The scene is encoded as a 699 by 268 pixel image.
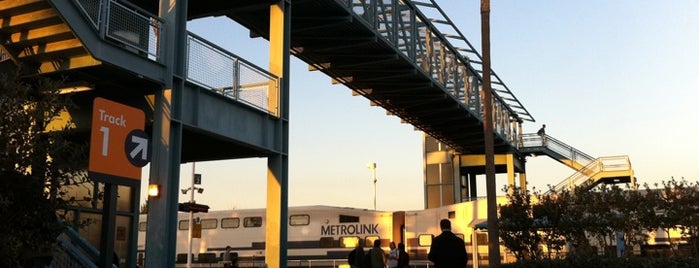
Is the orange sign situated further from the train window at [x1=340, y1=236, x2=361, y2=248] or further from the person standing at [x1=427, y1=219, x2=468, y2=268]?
the train window at [x1=340, y1=236, x2=361, y2=248]

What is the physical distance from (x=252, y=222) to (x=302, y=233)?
7.68 feet

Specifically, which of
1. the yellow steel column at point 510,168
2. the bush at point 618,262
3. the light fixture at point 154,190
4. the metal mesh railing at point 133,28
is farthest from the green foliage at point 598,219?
the yellow steel column at point 510,168

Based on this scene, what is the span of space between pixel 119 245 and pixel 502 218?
11979 mm

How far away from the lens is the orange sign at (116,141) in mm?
6629

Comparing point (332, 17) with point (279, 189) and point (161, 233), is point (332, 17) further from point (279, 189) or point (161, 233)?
point (161, 233)

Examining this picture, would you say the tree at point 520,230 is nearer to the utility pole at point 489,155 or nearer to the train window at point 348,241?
the utility pole at point 489,155

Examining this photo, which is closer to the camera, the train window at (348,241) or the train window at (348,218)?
the train window at (348,241)

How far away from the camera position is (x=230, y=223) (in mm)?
31844

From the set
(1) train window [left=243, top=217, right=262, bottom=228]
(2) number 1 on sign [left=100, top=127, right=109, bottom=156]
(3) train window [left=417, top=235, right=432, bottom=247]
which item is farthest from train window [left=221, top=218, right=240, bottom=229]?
(2) number 1 on sign [left=100, top=127, right=109, bottom=156]

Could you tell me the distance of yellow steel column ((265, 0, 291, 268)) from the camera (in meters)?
16.5

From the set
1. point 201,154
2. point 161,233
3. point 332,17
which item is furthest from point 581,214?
point 161,233

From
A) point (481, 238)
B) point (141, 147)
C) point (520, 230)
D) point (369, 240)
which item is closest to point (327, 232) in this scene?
point (369, 240)

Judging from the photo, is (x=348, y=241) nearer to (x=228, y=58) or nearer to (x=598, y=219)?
(x=598, y=219)

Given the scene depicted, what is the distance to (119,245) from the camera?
54.3 feet
